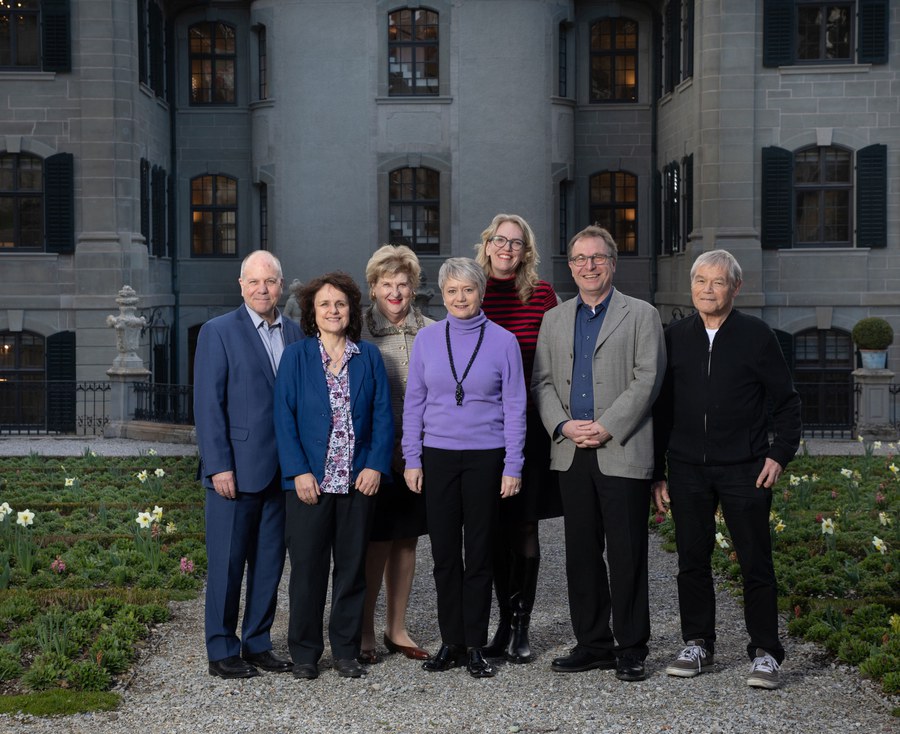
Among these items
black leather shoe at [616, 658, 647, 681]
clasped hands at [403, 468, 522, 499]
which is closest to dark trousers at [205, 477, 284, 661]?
clasped hands at [403, 468, 522, 499]

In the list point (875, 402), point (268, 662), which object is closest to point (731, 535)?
point (268, 662)

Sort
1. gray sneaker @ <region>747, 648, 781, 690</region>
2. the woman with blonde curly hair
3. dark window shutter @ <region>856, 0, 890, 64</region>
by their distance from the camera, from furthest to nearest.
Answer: dark window shutter @ <region>856, 0, 890, 64</region>
the woman with blonde curly hair
gray sneaker @ <region>747, 648, 781, 690</region>

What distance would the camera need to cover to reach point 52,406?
2023 centimetres

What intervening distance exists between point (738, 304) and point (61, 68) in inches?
448

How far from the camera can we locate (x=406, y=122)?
75.0 ft

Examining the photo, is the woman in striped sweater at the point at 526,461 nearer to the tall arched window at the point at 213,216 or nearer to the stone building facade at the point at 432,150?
the stone building facade at the point at 432,150

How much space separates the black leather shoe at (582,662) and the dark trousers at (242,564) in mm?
1480

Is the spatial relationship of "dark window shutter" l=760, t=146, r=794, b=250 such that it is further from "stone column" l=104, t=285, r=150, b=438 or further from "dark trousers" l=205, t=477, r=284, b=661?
"dark trousers" l=205, t=477, r=284, b=661

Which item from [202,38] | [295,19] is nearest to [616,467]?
[295,19]

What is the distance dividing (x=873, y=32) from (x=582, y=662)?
16.2 meters

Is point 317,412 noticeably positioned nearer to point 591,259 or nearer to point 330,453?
point 330,453

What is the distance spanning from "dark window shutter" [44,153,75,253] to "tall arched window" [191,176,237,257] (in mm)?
3952

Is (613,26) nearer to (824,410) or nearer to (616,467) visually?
(824,410)

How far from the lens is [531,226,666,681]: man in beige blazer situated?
20.7 ft
